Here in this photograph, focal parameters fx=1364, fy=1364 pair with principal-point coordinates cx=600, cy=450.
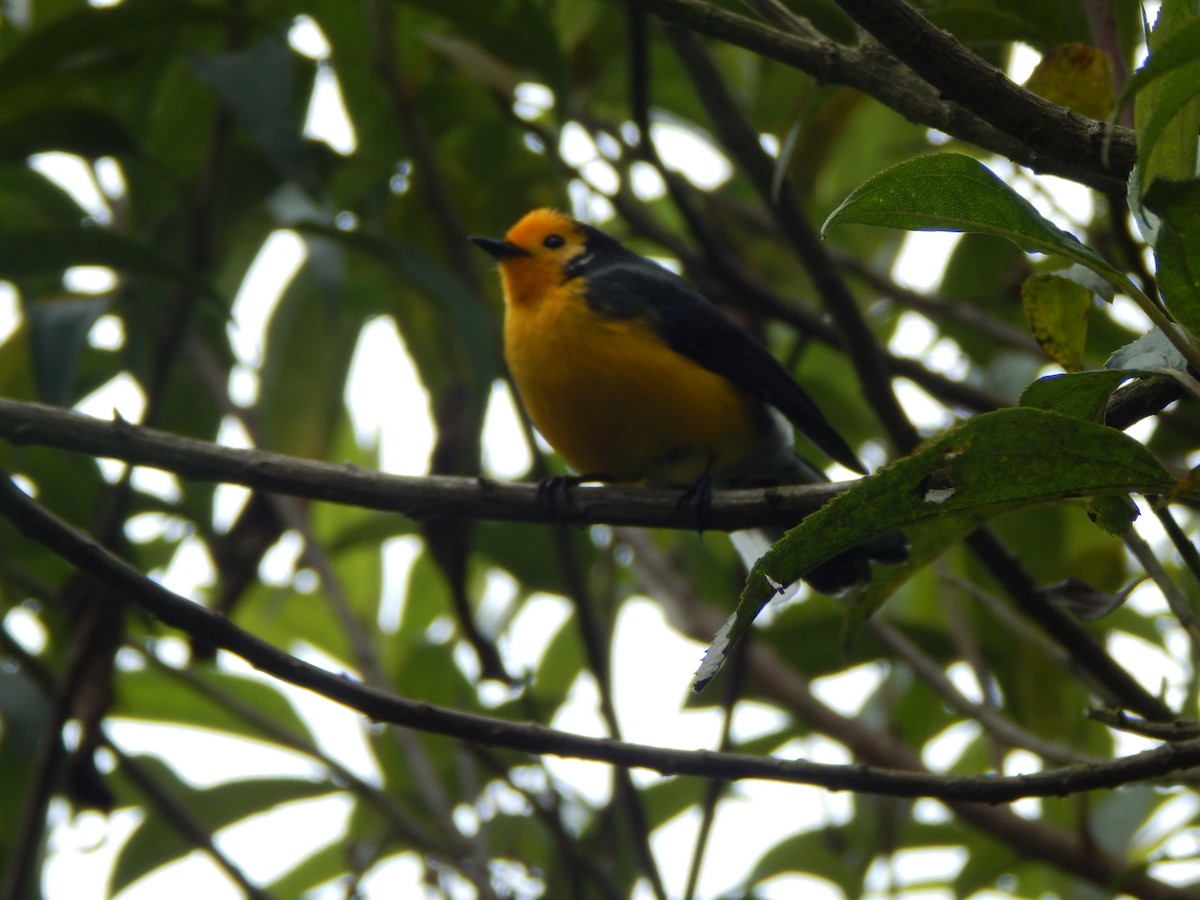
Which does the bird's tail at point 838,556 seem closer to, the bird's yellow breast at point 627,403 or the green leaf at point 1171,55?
the bird's yellow breast at point 627,403

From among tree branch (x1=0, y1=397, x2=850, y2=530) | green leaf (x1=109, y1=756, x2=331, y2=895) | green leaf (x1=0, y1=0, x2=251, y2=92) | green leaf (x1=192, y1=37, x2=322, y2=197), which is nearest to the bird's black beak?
green leaf (x1=192, y1=37, x2=322, y2=197)

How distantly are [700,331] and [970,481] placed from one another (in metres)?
2.85

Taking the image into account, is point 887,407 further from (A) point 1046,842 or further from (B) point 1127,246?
(A) point 1046,842

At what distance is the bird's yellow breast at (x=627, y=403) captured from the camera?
4.30 meters

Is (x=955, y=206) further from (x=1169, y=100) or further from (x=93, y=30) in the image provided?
(x=93, y=30)

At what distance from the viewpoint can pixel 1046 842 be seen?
3.62 meters

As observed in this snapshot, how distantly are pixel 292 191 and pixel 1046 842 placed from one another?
10.1 ft

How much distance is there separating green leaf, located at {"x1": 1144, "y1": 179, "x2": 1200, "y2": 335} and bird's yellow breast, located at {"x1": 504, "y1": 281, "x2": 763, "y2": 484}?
271cm

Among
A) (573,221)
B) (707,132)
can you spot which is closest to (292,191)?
(573,221)

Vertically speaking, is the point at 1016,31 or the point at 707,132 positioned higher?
the point at 707,132

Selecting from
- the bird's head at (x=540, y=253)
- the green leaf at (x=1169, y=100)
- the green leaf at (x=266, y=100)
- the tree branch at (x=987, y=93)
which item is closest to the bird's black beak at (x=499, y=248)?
the bird's head at (x=540, y=253)

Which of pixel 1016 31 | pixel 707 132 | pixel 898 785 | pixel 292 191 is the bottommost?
pixel 898 785

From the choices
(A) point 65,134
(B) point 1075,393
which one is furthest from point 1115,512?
(A) point 65,134

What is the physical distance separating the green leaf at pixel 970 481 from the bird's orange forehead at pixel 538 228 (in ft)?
11.2
